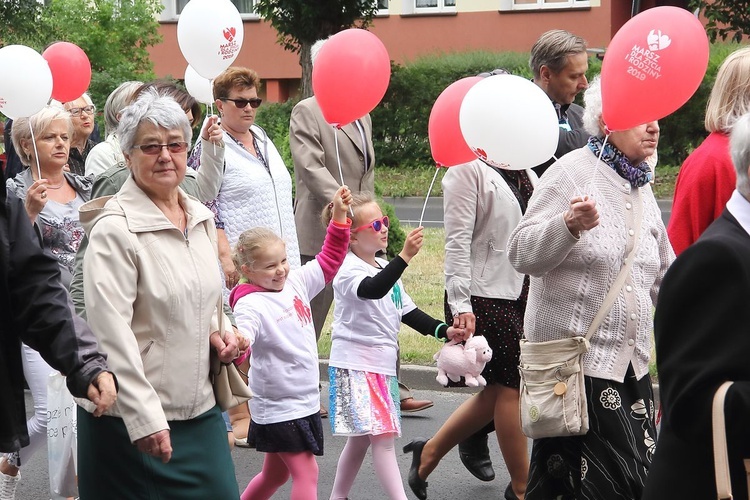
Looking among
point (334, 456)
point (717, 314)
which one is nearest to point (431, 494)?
point (334, 456)

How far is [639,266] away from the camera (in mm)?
4184

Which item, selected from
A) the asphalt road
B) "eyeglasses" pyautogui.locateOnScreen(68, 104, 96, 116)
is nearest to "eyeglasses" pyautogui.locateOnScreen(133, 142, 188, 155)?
the asphalt road

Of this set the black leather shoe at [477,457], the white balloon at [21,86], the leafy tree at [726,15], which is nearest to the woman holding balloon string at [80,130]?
the white balloon at [21,86]

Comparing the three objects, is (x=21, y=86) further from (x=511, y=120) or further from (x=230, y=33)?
(x=511, y=120)

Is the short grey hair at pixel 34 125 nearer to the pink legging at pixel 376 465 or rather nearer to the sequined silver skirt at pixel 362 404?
the sequined silver skirt at pixel 362 404

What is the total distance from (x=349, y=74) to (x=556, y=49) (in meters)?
1.00

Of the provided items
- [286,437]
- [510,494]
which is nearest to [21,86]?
[286,437]

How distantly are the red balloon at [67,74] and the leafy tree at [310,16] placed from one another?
48.9 feet

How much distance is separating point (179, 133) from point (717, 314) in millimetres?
2035

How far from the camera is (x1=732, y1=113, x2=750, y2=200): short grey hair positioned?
2898 mm

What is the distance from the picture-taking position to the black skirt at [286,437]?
486 cm

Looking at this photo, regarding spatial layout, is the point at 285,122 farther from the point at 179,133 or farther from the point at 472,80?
the point at 179,133

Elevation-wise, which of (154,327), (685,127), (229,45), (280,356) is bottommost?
(685,127)

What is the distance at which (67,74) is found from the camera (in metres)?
7.79
